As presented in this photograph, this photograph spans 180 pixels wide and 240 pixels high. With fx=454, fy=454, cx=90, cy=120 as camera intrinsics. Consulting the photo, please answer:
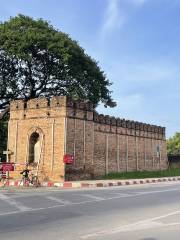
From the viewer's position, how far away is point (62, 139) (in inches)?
1148

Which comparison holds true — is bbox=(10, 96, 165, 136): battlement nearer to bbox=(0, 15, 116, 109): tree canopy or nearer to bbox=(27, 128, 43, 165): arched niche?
bbox=(27, 128, 43, 165): arched niche

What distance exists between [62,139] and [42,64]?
12.5m

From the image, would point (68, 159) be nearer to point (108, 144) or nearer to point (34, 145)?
point (34, 145)

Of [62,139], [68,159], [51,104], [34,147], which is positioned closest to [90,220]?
[68,159]

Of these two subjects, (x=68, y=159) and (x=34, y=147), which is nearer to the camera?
(x=68, y=159)

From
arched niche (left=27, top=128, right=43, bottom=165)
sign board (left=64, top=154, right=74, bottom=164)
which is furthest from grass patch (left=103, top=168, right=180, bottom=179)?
arched niche (left=27, top=128, right=43, bottom=165)

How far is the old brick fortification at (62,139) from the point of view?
1156 inches

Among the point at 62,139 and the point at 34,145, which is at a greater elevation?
the point at 62,139

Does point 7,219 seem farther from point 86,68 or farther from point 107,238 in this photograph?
point 86,68

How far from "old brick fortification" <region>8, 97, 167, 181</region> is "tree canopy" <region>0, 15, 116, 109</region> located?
6448mm

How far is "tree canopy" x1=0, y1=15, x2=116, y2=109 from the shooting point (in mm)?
37719

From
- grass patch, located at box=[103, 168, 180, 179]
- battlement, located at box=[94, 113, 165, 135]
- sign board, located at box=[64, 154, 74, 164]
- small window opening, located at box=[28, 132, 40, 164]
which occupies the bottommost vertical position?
grass patch, located at box=[103, 168, 180, 179]

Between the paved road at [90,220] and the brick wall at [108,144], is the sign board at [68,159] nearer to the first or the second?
the brick wall at [108,144]

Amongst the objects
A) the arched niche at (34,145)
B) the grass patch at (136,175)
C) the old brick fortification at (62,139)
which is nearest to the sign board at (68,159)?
the old brick fortification at (62,139)
